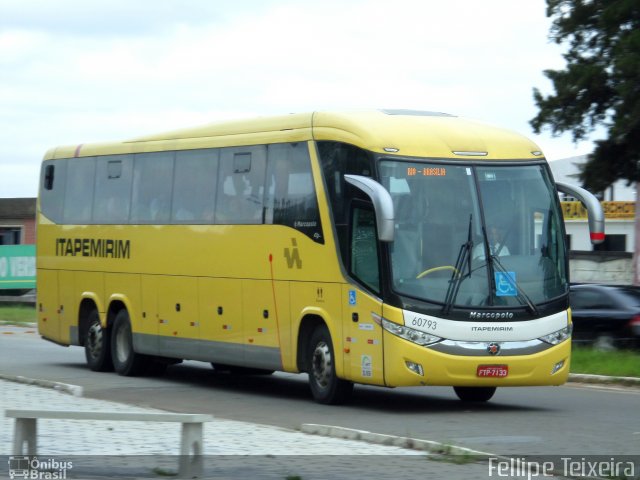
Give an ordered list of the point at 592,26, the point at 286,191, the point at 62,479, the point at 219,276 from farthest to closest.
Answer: the point at 592,26
the point at 219,276
the point at 286,191
the point at 62,479

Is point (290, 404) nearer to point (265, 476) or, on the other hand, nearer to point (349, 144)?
point (349, 144)

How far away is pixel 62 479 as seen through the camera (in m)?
9.63

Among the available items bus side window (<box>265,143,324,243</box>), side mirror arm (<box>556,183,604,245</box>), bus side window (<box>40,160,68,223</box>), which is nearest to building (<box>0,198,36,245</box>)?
bus side window (<box>40,160,68,223</box>)

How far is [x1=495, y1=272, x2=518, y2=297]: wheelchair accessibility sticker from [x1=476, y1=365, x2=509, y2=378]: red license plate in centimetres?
84

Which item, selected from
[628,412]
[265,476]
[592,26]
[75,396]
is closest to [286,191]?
[75,396]

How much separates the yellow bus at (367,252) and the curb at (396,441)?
308 centimetres

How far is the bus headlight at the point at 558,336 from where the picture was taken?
16.3 m

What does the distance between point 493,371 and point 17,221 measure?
4415 centimetres

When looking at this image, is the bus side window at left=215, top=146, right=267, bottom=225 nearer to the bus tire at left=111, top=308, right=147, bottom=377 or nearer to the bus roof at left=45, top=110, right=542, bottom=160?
the bus roof at left=45, top=110, right=542, bottom=160

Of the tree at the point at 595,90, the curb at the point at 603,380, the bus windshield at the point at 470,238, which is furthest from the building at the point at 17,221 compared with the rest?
the bus windshield at the point at 470,238

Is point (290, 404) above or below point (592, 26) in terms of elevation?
below

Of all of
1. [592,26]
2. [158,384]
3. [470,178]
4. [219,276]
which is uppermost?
[592,26]

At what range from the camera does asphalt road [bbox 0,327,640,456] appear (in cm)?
1319

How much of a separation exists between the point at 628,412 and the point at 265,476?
7348 millimetres
